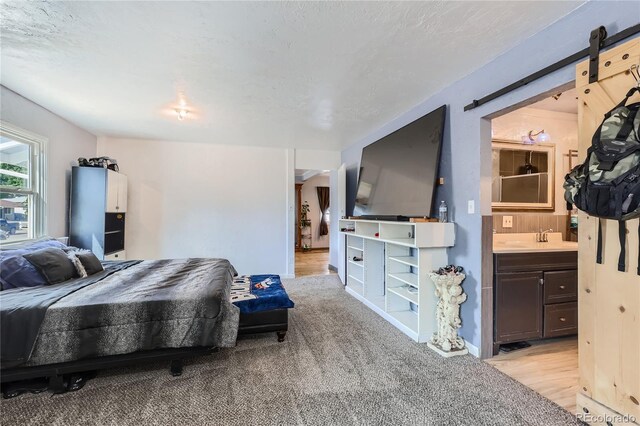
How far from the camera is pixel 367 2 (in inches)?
64.0

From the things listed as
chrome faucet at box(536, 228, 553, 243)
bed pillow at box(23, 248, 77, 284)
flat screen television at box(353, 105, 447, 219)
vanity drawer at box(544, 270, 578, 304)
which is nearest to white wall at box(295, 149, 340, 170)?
flat screen television at box(353, 105, 447, 219)

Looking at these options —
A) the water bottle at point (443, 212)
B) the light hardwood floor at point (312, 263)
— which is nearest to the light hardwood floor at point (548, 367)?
the water bottle at point (443, 212)

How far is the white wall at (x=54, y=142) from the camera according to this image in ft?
9.44

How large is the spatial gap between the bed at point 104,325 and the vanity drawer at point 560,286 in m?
2.70

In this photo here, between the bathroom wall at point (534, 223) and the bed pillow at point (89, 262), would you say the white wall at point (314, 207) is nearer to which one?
the bathroom wall at point (534, 223)

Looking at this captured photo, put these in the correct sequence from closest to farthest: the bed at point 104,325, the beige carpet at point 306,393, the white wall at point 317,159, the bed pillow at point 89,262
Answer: the beige carpet at point 306,393, the bed at point 104,325, the bed pillow at point 89,262, the white wall at point 317,159

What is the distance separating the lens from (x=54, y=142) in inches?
139

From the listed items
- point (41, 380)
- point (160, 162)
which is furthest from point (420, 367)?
point (160, 162)

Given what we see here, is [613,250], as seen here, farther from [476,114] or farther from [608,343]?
[476,114]

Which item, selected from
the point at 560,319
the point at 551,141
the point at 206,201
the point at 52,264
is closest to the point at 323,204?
the point at 206,201

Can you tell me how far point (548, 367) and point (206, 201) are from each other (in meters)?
5.02

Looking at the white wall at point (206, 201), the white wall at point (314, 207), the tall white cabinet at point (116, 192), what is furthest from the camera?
the white wall at point (314, 207)

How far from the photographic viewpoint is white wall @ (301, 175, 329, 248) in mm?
9109

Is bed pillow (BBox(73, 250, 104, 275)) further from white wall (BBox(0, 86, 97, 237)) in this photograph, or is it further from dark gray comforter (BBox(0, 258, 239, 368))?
white wall (BBox(0, 86, 97, 237))
